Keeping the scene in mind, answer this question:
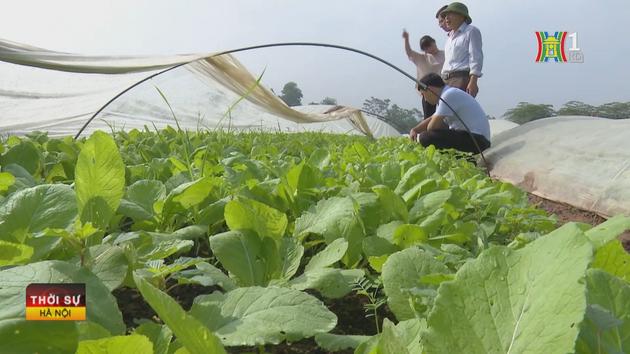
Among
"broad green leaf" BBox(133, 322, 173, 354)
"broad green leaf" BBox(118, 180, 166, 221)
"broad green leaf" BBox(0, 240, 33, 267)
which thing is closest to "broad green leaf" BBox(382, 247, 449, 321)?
"broad green leaf" BBox(133, 322, 173, 354)

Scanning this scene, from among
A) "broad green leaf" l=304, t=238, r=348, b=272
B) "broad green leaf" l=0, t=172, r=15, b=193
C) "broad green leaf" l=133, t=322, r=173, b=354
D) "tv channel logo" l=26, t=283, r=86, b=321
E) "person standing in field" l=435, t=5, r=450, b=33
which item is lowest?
"broad green leaf" l=304, t=238, r=348, b=272

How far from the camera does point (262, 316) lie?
0.45m

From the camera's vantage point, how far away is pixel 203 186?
89 cm

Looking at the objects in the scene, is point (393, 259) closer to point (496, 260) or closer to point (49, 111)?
point (496, 260)

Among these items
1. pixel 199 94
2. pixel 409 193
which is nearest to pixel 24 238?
pixel 409 193

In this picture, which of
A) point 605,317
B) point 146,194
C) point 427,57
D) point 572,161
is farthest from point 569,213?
point 427,57

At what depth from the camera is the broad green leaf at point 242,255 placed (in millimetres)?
650

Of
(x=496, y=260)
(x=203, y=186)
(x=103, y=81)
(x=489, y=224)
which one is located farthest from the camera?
(x=103, y=81)

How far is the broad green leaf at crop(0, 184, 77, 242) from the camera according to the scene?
1.96 ft

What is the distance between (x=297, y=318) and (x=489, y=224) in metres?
0.72

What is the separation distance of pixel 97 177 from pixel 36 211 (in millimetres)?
86

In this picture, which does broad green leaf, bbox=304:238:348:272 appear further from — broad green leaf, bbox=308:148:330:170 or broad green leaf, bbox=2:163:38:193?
broad green leaf, bbox=308:148:330:170

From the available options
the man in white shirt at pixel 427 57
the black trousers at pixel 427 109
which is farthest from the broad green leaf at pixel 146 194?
the man in white shirt at pixel 427 57

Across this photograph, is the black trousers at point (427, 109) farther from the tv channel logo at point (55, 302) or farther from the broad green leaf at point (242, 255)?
the tv channel logo at point (55, 302)
